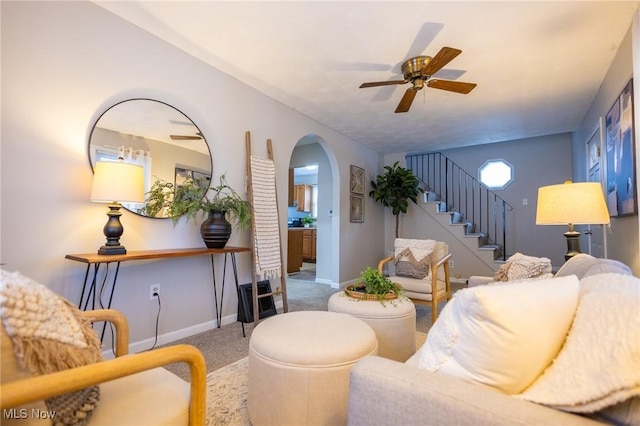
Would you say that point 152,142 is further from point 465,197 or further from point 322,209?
point 465,197

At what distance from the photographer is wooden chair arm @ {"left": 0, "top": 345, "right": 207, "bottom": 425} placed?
0.64m

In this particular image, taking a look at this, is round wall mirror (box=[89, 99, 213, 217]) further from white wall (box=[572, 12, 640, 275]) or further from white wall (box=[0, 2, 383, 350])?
white wall (box=[572, 12, 640, 275])

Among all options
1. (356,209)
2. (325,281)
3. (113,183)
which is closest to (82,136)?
(113,183)

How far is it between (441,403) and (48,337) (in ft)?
3.34

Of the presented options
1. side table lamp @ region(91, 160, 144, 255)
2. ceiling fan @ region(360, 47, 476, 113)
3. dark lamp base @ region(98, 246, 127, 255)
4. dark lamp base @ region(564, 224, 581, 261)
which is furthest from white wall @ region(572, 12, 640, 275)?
dark lamp base @ region(98, 246, 127, 255)

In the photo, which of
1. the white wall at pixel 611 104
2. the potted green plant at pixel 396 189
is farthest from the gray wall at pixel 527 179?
the white wall at pixel 611 104

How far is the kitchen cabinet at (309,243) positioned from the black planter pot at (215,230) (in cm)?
468

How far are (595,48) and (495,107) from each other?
130 centimetres

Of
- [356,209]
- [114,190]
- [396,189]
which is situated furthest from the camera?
[396,189]

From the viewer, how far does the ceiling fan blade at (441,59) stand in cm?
214

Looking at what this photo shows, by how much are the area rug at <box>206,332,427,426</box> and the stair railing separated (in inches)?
199

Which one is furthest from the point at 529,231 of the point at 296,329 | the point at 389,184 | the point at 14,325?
the point at 14,325

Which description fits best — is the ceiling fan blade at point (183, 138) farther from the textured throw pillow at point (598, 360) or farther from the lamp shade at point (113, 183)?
the textured throw pillow at point (598, 360)

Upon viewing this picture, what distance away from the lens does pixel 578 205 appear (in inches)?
82.3
